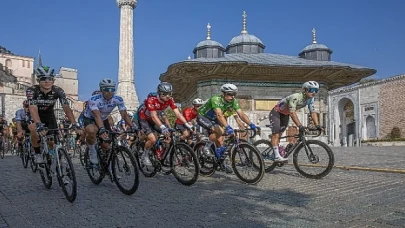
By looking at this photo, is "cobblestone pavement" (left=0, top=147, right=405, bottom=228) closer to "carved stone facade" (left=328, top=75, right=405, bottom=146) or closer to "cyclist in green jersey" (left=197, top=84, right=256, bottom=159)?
"cyclist in green jersey" (left=197, top=84, right=256, bottom=159)

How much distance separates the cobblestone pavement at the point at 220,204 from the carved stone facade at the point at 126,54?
36156 mm

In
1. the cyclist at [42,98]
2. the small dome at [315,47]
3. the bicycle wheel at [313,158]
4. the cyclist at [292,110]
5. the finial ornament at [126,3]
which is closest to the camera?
the cyclist at [42,98]

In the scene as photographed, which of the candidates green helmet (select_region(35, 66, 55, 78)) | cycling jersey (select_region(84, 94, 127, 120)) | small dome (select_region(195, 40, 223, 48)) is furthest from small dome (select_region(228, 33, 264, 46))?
green helmet (select_region(35, 66, 55, 78))

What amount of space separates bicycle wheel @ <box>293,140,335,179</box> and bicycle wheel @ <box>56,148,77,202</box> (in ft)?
14.5

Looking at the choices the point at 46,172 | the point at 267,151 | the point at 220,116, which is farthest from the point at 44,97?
the point at 267,151

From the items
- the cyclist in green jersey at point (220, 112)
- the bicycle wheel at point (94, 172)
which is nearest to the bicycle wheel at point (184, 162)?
the cyclist in green jersey at point (220, 112)

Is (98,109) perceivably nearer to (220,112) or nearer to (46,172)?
(46,172)

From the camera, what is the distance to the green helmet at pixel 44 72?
621 centimetres

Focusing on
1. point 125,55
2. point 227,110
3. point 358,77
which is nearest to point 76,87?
point 125,55

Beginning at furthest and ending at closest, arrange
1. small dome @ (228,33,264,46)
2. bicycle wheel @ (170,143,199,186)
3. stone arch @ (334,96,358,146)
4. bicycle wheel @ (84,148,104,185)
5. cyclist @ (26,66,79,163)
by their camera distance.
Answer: stone arch @ (334,96,358,146), small dome @ (228,33,264,46), bicycle wheel @ (84,148,104,185), bicycle wheel @ (170,143,199,186), cyclist @ (26,66,79,163)

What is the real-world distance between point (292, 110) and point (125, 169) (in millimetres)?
3681

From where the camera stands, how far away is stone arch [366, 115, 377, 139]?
1852 inches

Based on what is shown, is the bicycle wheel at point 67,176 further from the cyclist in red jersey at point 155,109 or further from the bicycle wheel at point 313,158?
the bicycle wheel at point 313,158

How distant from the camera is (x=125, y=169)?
613cm
